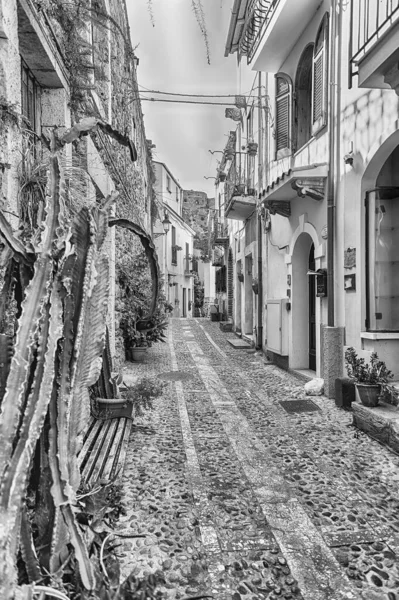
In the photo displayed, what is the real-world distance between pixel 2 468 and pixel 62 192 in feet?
4.54

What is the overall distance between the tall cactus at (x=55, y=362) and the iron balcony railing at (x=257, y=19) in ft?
24.7

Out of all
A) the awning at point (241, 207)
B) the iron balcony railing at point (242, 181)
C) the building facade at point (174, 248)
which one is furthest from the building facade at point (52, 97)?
the building facade at point (174, 248)

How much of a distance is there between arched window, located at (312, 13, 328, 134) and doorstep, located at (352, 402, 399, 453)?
4534 millimetres

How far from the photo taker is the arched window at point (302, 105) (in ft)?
27.8

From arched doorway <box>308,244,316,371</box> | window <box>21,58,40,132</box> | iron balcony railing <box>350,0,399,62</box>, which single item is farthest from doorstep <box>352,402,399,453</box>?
window <box>21,58,40,132</box>

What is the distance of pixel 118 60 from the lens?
9.17 metres

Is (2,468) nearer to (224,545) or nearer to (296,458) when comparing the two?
(224,545)

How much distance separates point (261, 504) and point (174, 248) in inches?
1146

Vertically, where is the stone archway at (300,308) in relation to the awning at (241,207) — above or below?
below

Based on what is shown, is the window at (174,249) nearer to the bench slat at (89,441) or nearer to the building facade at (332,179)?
the building facade at (332,179)

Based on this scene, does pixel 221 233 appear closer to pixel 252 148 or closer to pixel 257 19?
pixel 252 148

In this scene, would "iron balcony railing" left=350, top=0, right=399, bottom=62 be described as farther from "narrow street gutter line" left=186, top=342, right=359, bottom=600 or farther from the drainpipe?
the drainpipe

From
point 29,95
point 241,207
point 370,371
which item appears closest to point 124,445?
point 370,371

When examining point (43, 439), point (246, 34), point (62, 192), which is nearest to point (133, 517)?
point (43, 439)
